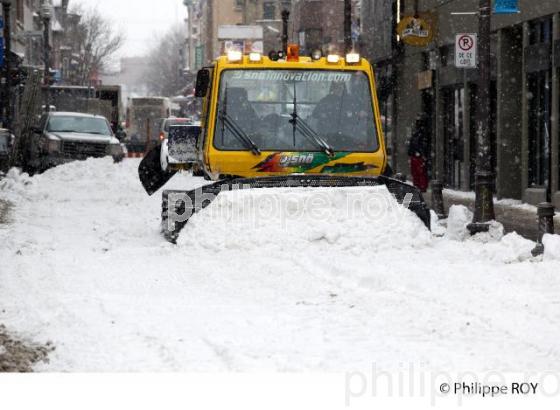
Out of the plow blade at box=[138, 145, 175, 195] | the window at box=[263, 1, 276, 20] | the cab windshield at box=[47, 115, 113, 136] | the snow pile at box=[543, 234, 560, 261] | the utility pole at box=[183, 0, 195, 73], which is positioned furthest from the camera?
the utility pole at box=[183, 0, 195, 73]

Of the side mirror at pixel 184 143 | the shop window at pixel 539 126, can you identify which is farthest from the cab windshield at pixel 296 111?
the shop window at pixel 539 126

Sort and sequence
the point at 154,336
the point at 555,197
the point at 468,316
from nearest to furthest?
the point at 154,336 < the point at 468,316 < the point at 555,197

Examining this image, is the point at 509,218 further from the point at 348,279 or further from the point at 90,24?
the point at 90,24

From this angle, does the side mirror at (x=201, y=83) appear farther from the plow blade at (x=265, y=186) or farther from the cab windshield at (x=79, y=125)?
the cab windshield at (x=79, y=125)

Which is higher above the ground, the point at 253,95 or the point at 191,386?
the point at 253,95

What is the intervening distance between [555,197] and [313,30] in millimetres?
48869

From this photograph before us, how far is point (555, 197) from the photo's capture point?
23.5m

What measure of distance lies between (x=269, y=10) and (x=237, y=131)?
90.1 metres

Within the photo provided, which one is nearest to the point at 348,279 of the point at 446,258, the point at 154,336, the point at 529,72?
the point at 446,258

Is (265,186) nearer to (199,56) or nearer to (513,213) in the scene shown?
(513,213)

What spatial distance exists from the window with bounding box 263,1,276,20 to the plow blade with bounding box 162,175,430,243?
90.1m

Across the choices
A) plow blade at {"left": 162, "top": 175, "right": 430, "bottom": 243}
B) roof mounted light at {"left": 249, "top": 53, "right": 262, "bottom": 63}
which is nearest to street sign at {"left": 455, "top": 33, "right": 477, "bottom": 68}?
roof mounted light at {"left": 249, "top": 53, "right": 262, "bottom": 63}

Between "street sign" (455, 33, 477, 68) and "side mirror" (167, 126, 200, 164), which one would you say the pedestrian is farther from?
"side mirror" (167, 126, 200, 164)

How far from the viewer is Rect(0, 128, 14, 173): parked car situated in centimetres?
2846
